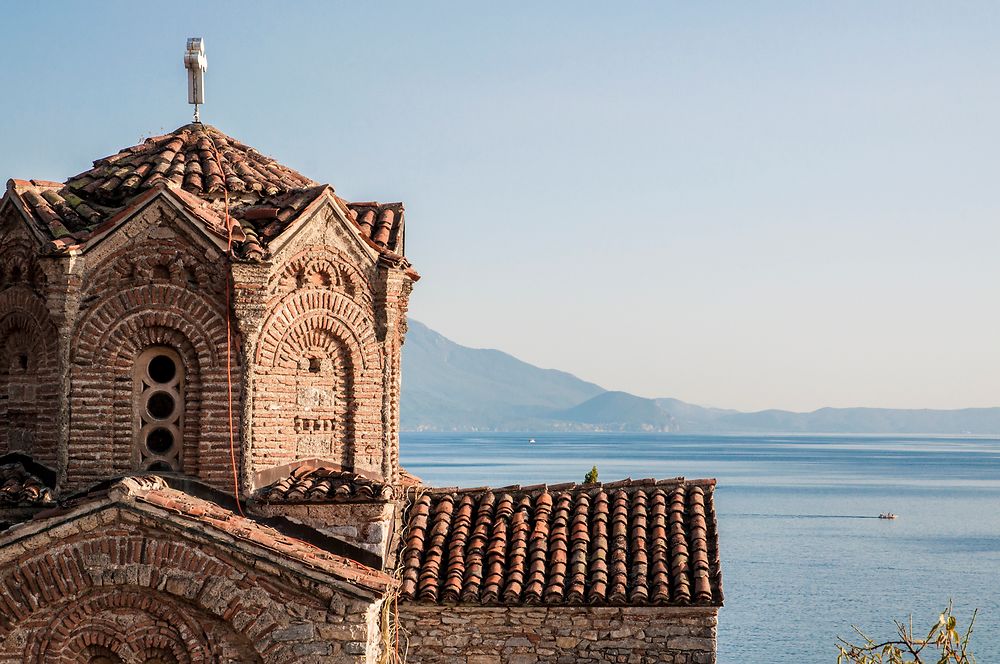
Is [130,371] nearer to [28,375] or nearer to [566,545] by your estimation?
[28,375]

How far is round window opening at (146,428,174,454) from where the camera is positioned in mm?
14438

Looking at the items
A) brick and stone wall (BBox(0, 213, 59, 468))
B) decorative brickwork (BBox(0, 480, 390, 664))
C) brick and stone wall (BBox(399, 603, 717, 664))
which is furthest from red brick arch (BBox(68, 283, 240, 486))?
brick and stone wall (BBox(399, 603, 717, 664))

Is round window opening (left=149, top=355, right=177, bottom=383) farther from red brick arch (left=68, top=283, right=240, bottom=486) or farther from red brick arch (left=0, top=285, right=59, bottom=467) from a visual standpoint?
red brick arch (left=0, top=285, right=59, bottom=467)

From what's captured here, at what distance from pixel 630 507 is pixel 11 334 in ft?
25.5

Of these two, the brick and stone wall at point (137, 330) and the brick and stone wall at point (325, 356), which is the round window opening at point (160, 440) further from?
the brick and stone wall at point (325, 356)

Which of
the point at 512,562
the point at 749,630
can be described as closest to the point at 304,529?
the point at 512,562

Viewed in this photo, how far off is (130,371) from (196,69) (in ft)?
15.7

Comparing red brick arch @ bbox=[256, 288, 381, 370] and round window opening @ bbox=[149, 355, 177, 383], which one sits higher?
red brick arch @ bbox=[256, 288, 381, 370]

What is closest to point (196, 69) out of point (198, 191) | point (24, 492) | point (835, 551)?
point (198, 191)

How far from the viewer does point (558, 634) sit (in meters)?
14.2

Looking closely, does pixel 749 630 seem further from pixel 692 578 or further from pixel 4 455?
pixel 4 455

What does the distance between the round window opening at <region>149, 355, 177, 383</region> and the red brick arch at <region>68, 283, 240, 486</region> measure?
0.72 feet

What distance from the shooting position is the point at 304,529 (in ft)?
45.2

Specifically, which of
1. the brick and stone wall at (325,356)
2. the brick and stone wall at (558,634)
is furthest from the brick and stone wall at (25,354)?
the brick and stone wall at (558,634)
